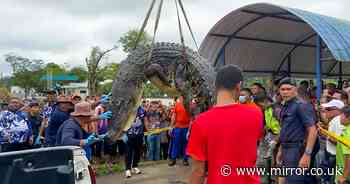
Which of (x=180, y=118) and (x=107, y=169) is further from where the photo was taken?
(x=180, y=118)

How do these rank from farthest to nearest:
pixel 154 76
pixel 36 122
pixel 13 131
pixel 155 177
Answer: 1. pixel 36 122
2. pixel 155 177
3. pixel 13 131
4. pixel 154 76

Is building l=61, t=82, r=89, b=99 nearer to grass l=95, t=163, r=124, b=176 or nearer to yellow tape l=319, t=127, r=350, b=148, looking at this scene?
grass l=95, t=163, r=124, b=176

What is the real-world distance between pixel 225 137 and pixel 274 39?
1229cm

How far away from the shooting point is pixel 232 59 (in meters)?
14.3

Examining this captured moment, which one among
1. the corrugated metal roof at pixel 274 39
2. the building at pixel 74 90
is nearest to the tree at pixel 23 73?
the building at pixel 74 90

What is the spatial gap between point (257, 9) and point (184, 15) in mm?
6516

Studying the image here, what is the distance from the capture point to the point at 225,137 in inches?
118

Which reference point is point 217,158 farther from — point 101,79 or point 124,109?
point 101,79

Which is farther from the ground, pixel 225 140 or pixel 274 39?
pixel 274 39

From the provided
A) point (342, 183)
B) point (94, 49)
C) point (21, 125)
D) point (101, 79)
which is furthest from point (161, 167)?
point (101, 79)

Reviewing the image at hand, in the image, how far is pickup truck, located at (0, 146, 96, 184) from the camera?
2637mm

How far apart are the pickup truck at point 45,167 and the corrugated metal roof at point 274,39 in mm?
8057

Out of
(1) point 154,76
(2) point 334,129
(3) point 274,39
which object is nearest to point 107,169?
(1) point 154,76

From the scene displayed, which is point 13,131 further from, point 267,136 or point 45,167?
point 45,167
